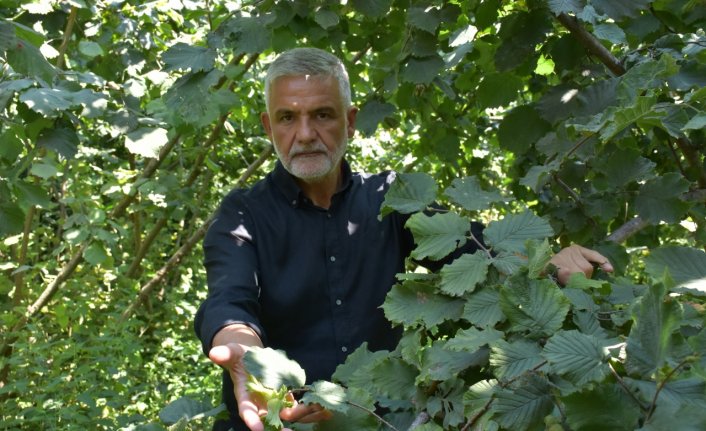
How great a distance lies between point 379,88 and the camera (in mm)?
3178

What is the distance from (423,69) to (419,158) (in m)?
1.79

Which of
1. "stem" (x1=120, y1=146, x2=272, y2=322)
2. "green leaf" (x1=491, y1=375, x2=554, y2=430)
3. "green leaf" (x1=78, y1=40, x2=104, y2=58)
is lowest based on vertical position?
"stem" (x1=120, y1=146, x2=272, y2=322)

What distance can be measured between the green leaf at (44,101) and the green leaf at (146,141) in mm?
533

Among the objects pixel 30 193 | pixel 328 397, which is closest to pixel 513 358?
pixel 328 397

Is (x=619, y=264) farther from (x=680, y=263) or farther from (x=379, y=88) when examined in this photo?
(x=379, y=88)

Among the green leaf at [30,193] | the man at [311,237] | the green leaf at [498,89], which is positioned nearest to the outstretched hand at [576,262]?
the man at [311,237]

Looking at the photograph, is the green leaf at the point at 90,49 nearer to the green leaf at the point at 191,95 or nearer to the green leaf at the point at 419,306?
the green leaf at the point at 191,95

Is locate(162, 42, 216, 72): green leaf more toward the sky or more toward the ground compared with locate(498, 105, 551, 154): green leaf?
more toward the sky

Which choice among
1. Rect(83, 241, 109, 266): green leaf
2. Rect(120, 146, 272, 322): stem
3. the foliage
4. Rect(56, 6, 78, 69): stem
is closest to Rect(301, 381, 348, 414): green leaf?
the foliage

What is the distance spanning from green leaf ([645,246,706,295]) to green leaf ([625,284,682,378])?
286 millimetres

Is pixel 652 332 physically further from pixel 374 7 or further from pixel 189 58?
pixel 374 7

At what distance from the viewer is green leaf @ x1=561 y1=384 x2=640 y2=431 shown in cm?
97

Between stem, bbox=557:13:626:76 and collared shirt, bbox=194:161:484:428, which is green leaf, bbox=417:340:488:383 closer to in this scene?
collared shirt, bbox=194:161:484:428

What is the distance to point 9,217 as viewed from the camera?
248cm
